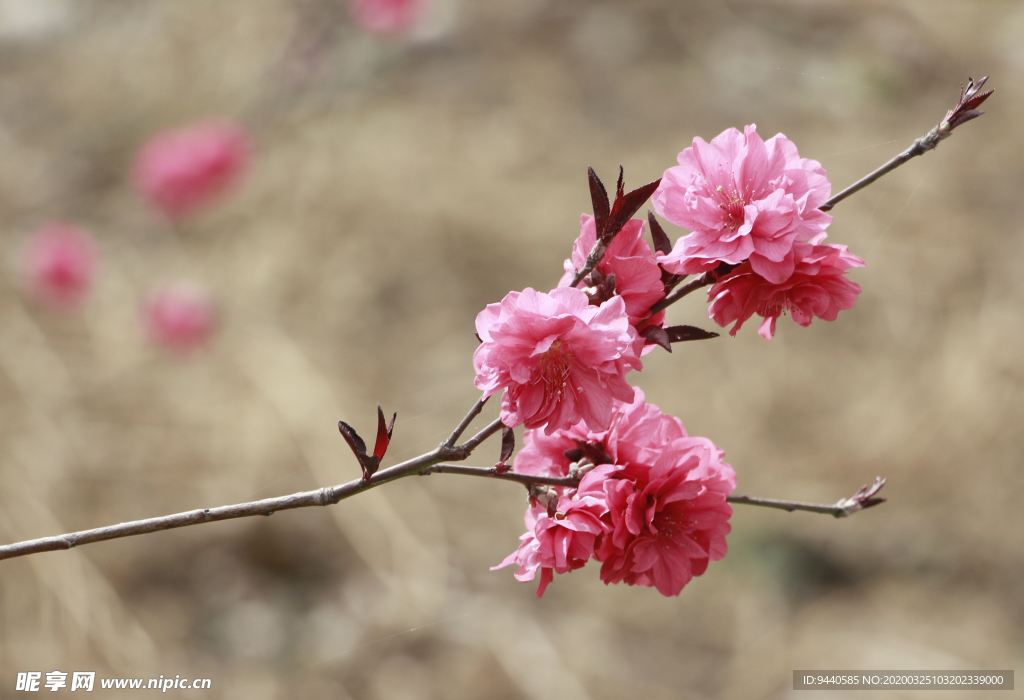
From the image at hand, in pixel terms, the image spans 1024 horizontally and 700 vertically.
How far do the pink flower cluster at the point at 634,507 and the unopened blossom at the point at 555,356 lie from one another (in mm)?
82

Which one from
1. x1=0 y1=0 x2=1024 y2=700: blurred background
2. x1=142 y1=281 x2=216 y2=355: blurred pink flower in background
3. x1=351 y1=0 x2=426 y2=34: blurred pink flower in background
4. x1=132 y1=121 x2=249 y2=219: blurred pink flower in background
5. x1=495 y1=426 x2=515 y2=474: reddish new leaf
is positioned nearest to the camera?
x1=495 y1=426 x2=515 y2=474: reddish new leaf

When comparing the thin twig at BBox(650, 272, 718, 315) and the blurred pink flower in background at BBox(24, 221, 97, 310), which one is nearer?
the thin twig at BBox(650, 272, 718, 315)

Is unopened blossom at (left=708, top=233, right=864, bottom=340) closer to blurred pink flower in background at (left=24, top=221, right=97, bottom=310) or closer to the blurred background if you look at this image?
the blurred background

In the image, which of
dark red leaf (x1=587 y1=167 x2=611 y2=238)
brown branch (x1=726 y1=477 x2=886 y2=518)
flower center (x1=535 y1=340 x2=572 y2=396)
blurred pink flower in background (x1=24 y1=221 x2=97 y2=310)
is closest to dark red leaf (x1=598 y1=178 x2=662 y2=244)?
dark red leaf (x1=587 y1=167 x2=611 y2=238)

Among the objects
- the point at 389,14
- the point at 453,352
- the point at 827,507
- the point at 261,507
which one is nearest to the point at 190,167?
the point at 389,14

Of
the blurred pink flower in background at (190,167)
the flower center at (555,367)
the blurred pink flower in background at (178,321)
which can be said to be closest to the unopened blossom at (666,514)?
the flower center at (555,367)

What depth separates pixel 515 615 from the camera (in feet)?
7.94

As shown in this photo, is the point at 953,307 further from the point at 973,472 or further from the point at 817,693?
the point at 817,693

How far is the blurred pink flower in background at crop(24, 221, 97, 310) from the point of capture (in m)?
3.13

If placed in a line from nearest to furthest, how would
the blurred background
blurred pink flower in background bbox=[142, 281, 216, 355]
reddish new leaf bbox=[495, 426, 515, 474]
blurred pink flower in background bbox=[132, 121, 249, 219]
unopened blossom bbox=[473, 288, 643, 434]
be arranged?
unopened blossom bbox=[473, 288, 643, 434]
reddish new leaf bbox=[495, 426, 515, 474]
the blurred background
blurred pink flower in background bbox=[142, 281, 216, 355]
blurred pink flower in background bbox=[132, 121, 249, 219]

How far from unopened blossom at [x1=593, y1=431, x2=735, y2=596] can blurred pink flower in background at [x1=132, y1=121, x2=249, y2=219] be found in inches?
129

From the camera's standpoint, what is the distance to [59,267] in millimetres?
3139

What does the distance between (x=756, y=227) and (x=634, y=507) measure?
282 mm

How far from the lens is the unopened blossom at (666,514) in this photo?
0.63 meters
